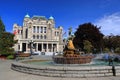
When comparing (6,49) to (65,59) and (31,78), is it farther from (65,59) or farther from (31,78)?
(31,78)

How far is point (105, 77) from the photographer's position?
1247cm

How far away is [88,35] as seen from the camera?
223 ft

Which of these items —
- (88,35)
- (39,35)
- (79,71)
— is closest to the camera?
(79,71)

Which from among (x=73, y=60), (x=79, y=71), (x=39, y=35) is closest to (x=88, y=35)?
(x=39, y=35)

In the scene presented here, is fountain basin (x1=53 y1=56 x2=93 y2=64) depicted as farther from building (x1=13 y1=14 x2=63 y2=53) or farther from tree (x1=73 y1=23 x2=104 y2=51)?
building (x1=13 y1=14 x2=63 y2=53)

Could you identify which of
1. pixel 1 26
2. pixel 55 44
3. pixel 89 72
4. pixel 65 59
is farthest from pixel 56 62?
pixel 55 44

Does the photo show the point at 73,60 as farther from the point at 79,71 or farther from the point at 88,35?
the point at 88,35

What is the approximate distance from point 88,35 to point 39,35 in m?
47.3

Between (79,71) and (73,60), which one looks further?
(73,60)

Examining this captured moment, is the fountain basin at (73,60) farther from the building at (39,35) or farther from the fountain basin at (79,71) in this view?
the building at (39,35)

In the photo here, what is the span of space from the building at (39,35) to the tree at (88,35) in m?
39.2

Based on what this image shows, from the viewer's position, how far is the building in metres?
106

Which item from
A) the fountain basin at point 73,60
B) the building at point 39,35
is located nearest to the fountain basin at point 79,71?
the fountain basin at point 73,60

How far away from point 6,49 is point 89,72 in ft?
118
